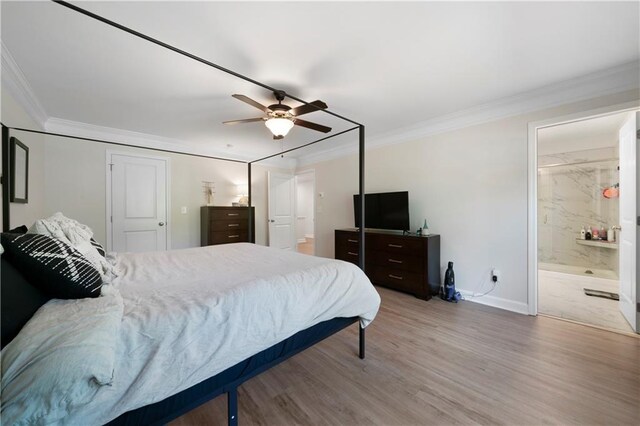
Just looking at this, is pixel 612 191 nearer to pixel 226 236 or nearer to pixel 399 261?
pixel 399 261

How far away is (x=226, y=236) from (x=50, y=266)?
3283mm

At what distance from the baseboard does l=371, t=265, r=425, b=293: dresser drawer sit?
0.61 metres

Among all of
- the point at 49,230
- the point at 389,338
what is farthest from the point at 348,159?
the point at 49,230

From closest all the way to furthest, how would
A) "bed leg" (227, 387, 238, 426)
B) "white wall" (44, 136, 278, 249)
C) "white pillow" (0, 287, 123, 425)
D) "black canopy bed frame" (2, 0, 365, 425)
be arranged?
"white pillow" (0, 287, 123, 425) → "black canopy bed frame" (2, 0, 365, 425) → "bed leg" (227, 387, 238, 426) → "white wall" (44, 136, 278, 249)

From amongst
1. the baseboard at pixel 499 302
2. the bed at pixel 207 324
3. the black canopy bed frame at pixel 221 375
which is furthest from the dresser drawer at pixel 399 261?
the black canopy bed frame at pixel 221 375

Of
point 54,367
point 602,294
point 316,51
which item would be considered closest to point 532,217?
point 602,294

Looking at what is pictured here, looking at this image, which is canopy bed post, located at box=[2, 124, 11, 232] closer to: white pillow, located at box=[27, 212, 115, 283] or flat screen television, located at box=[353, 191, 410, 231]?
white pillow, located at box=[27, 212, 115, 283]

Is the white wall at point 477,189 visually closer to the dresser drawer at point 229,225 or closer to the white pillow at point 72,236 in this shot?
the dresser drawer at point 229,225

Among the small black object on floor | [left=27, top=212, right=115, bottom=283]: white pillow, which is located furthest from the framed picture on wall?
the small black object on floor

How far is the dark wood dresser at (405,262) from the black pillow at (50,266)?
3075 millimetres

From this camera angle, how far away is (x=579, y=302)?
3029 millimetres

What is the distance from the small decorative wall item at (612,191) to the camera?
4098 millimetres

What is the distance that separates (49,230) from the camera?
4.39 ft

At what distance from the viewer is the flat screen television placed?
11.7ft
